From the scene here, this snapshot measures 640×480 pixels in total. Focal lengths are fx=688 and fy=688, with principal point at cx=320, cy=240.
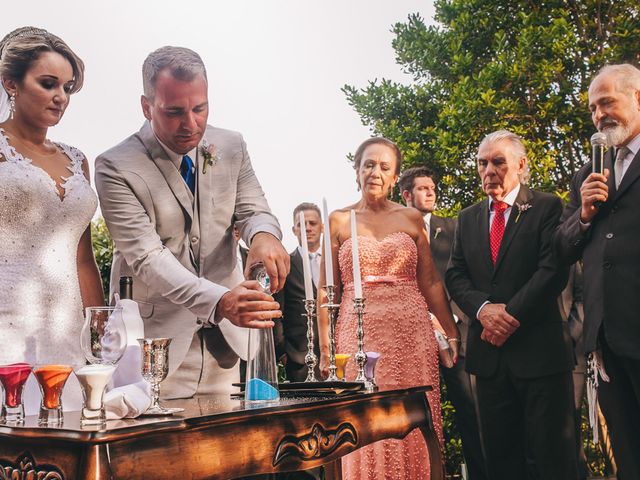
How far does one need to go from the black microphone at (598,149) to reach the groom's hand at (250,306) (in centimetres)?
185

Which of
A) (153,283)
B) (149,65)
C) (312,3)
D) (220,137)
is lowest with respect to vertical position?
(153,283)

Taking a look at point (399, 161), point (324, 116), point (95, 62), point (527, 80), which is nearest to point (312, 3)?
point (324, 116)

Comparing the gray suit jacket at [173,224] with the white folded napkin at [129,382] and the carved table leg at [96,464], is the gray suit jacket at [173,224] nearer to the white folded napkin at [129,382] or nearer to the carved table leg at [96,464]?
the white folded napkin at [129,382]

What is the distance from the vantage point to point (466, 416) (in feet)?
15.8

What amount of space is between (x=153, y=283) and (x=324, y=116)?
817cm

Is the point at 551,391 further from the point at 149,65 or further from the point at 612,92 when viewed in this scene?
the point at 149,65

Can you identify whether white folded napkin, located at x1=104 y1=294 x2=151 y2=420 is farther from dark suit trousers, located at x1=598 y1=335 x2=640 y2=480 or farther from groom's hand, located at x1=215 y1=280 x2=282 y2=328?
dark suit trousers, located at x1=598 y1=335 x2=640 y2=480

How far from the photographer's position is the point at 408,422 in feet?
7.43

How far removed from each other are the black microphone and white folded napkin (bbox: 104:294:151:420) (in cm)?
222

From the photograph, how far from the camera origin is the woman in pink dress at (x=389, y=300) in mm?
3928

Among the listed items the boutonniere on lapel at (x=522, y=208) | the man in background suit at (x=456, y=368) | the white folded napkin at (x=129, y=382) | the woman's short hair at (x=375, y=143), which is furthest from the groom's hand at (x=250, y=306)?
the man in background suit at (x=456, y=368)

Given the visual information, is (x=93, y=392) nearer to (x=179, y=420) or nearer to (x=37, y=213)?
(x=179, y=420)

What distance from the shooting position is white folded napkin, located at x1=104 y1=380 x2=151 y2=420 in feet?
5.04

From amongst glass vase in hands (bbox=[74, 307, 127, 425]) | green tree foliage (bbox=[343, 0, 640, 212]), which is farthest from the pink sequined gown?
green tree foliage (bbox=[343, 0, 640, 212])
